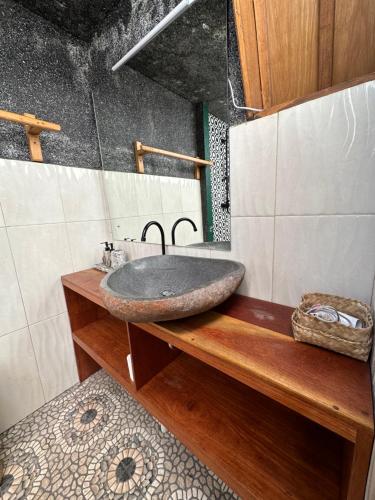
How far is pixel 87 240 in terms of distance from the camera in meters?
1.38

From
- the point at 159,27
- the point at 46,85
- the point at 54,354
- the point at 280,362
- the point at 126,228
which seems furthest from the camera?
the point at 126,228

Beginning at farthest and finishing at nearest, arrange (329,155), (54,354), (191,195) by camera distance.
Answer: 1. (54,354)
2. (191,195)
3. (329,155)

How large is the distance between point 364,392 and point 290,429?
41cm

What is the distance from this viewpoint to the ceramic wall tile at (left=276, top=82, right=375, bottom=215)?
549 millimetres

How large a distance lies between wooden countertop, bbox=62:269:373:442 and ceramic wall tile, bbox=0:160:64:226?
939mm

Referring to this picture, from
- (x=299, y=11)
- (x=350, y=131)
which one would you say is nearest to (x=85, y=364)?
(x=350, y=131)

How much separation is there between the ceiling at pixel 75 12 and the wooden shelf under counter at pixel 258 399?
63.3 inches

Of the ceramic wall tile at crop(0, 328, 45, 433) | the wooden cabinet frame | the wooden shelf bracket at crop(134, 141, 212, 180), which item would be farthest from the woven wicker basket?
the ceramic wall tile at crop(0, 328, 45, 433)

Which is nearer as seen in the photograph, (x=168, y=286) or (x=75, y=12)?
(x=168, y=286)

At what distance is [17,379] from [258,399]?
1283 millimetres

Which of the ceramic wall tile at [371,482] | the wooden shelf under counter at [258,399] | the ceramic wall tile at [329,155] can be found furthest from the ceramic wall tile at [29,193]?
the ceramic wall tile at [371,482]

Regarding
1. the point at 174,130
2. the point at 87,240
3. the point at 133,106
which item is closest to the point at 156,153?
the point at 174,130

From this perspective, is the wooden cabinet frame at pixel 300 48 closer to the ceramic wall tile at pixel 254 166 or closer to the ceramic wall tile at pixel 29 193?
the ceramic wall tile at pixel 254 166

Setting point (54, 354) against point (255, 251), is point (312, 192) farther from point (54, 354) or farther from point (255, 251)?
point (54, 354)
